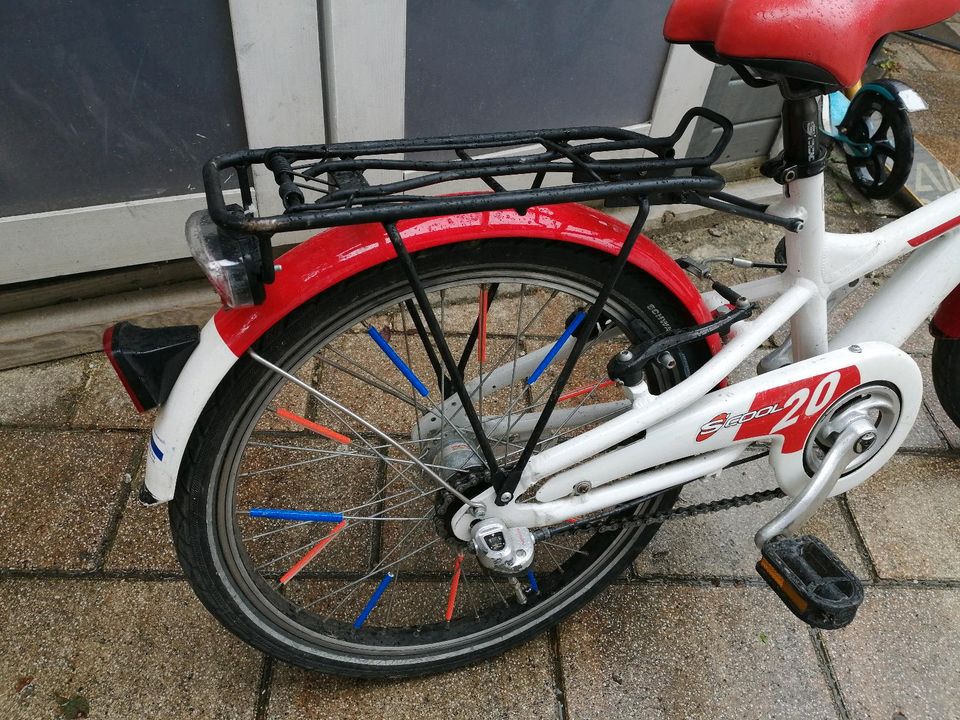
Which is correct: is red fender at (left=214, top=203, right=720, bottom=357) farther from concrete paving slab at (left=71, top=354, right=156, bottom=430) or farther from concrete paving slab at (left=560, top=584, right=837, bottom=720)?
concrete paving slab at (left=71, top=354, right=156, bottom=430)

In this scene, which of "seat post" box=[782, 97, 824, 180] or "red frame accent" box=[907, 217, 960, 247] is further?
"red frame accent" box=[907, 217, 960, 247]

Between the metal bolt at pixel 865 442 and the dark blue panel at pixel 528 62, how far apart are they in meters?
1.65

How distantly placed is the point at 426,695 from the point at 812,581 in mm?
868

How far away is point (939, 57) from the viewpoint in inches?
182

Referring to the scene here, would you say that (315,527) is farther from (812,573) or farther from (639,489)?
(812,573)

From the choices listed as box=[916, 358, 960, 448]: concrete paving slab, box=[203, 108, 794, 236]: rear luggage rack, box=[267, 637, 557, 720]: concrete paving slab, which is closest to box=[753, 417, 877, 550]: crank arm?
box=[203, 108, 794, 236]: rear luggage rack

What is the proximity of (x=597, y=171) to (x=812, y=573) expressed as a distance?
0.89 m

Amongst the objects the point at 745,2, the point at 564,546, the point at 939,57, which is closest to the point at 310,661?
the point at 564,546

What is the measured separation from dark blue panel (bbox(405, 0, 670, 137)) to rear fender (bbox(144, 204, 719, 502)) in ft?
4.50

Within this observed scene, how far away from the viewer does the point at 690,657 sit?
189cm

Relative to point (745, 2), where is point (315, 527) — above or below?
below

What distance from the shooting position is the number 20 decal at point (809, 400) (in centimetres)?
155

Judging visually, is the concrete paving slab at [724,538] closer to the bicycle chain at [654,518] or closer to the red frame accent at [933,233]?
the bicycle chain at [654,518]

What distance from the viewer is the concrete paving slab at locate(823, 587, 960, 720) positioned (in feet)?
5.99
